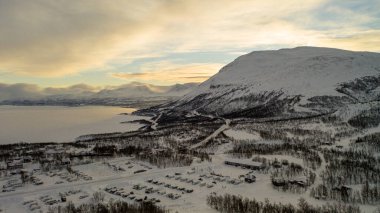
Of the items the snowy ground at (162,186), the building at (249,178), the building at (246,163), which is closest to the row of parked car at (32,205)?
the snowy ground at (162,186)

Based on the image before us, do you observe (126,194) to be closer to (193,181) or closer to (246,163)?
(193,181)

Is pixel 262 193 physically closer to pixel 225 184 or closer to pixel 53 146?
pixel 225 184

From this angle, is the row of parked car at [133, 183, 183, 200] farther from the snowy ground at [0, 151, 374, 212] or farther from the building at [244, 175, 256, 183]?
the building at [244, 175, 256, 183]

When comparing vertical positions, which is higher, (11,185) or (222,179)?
(222,179)

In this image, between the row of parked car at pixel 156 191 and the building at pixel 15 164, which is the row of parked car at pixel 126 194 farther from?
the building at pixel 15 164

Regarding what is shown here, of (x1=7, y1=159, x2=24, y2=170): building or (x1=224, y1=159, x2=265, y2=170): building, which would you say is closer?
(x1=224, y1=159, x2=265, y2=170): building

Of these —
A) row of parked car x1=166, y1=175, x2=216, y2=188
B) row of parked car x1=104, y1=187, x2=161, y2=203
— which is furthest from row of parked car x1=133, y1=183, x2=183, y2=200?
row of parked car x1=166, y1=175, x2=216, y2=188

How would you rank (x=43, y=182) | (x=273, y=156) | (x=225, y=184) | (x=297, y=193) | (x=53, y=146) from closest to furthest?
(x=297, y=193)
(x=225, y=184)
(x=43, y=182)
(x=273, y=156)
(x=53, y=146)

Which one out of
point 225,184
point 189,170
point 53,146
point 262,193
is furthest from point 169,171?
point 53,146

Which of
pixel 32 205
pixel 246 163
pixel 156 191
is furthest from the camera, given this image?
pixel 246 163

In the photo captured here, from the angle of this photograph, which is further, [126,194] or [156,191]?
[156,191]

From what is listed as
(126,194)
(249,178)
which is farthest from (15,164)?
(249,178)
